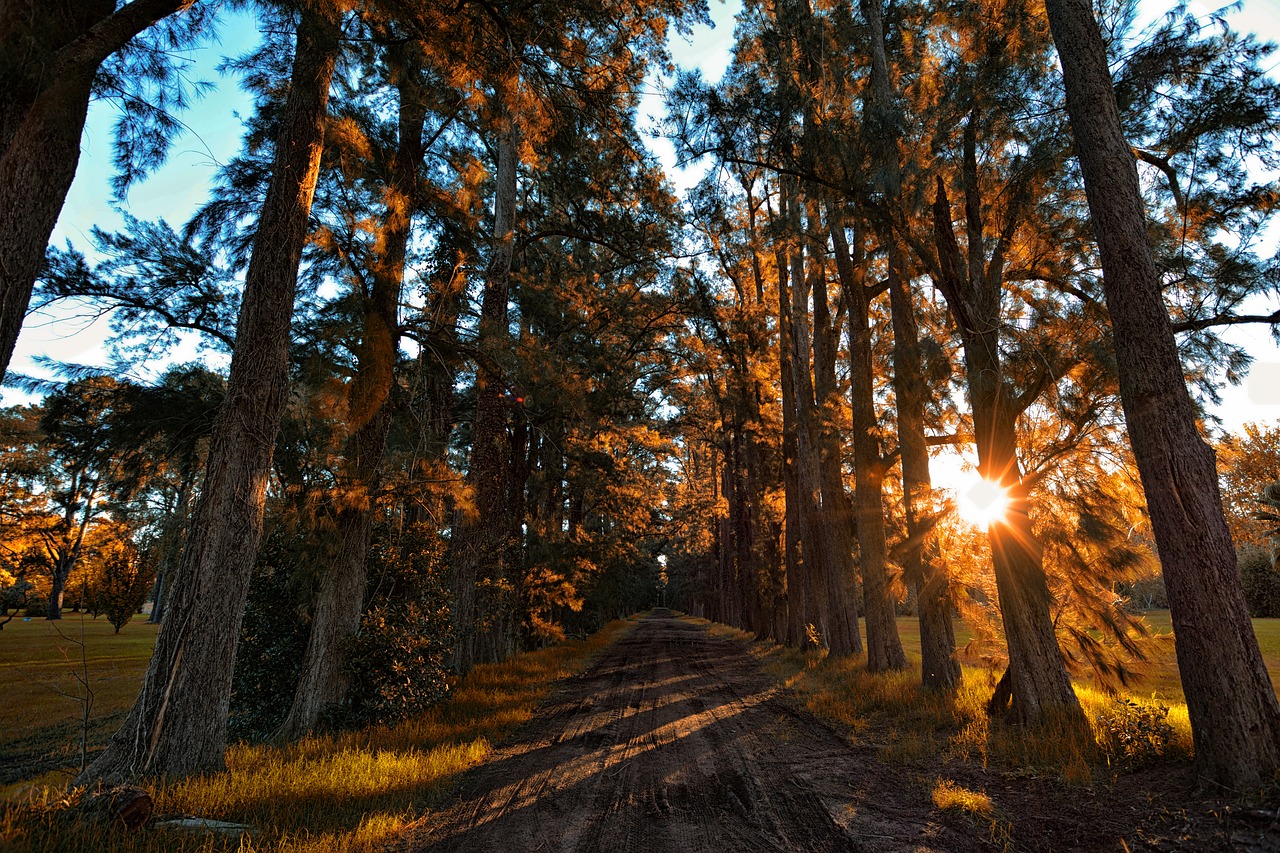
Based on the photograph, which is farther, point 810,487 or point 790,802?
point 810,487

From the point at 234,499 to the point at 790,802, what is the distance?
5.84 meters

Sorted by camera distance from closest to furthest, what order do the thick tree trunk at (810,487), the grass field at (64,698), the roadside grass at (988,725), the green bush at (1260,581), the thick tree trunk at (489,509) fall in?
the roadside grass at (988,725), the grass field at (64,698), the thick tree trunk at (489,509), the thick tree trunk at (810,487), the green bush at (1260,581)

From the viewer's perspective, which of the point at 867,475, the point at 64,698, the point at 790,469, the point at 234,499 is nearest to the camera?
the point at 234,499

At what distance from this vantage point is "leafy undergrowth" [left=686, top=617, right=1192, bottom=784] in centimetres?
498

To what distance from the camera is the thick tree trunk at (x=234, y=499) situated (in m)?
4.91

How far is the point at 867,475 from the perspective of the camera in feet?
36.1

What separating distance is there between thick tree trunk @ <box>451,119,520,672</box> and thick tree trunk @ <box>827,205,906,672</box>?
22.4 feet

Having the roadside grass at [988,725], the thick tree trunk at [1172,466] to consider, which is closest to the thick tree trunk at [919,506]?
the roadside grass at [988,725]

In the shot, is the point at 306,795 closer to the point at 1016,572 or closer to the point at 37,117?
the point at 37,117

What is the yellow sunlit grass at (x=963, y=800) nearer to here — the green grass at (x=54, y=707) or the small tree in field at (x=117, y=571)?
the green grass at (x=54, y=707)

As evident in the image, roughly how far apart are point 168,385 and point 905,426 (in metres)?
12.6

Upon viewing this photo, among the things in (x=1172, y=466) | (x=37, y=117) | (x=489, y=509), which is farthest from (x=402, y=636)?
(x=1172, y=466)

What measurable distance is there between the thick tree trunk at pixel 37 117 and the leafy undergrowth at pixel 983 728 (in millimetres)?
8901

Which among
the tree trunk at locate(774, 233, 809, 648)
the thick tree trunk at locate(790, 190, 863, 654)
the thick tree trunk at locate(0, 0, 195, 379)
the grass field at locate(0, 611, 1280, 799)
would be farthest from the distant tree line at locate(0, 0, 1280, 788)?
the tree trunk at locate(774, 233, 809, 648)
